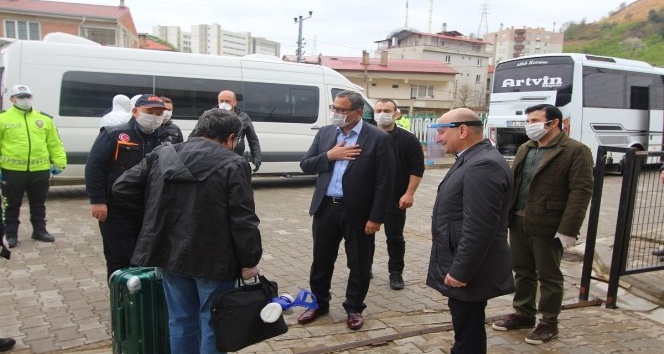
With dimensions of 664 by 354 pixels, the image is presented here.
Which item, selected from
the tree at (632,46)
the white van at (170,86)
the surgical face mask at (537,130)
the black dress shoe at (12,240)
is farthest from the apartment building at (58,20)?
the tree at (632,46)

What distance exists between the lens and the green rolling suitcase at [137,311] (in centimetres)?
285

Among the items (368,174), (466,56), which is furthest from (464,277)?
(466,56)

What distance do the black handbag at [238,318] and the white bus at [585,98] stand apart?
13.1m

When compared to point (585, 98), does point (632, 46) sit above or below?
above

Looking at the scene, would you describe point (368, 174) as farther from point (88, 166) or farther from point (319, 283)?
point (88, 166)

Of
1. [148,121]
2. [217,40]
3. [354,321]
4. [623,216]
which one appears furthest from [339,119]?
[217,40]

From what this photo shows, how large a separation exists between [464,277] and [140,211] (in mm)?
2428

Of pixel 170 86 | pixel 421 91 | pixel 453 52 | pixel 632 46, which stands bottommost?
pixel 170 86

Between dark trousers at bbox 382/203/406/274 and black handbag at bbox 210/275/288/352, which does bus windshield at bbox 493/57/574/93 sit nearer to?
dark trousers at bbox 382/203/406/274

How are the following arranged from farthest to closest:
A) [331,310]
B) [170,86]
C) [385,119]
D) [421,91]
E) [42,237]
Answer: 1. [421,91]
2. [170,86]
3. [42,237]
4. [385,119]
5. [331,310]

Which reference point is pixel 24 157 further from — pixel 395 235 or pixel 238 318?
pixel 238 318

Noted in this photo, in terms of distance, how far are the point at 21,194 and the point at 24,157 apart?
457mm

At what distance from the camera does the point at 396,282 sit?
195 inches

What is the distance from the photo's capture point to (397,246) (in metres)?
4.93
